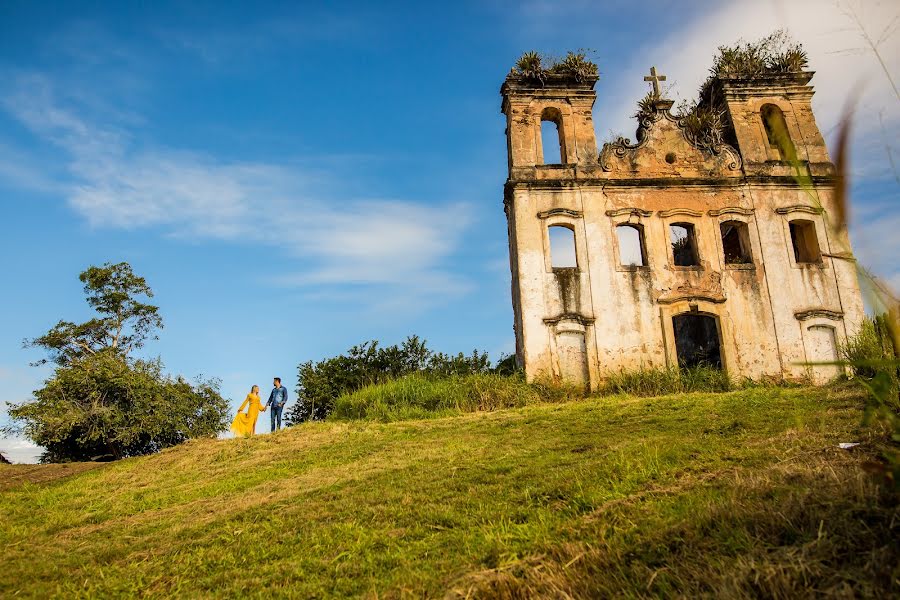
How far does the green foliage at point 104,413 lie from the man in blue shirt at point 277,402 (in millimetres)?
6802

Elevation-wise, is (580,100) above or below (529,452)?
above

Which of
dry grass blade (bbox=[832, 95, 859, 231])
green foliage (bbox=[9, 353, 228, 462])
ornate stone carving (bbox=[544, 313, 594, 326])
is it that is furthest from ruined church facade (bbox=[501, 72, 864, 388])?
dry grass blade (bbox=[832, 95, 859, 231])

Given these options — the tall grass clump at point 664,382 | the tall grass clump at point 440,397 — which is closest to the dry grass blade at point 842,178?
the tall grass clump at point 440,397

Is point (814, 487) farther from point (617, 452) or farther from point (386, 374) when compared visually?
point (386, 374)

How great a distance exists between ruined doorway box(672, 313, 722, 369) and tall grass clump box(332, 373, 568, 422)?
6012 millimetres

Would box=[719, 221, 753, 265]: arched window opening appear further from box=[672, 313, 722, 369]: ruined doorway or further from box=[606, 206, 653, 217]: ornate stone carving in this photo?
box=[606, 206, 653, 217]: ornate stone carving

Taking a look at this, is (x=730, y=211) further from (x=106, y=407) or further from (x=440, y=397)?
(x=106, y=407)

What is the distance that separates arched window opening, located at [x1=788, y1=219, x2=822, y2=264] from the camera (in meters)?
18.3

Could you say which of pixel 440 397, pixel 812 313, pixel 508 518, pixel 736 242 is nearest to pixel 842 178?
pixel 508 518

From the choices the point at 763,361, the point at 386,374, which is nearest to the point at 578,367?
the point at 763,361

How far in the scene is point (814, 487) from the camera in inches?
137

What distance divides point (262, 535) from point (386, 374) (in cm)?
1437

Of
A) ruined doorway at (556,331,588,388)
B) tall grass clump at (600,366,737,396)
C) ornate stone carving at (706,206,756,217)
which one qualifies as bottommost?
tall grass clump at (600,366,737,396)

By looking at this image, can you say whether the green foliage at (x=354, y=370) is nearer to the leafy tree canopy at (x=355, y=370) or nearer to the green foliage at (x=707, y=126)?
the leafy tree canopy at (x=355, y=370)
